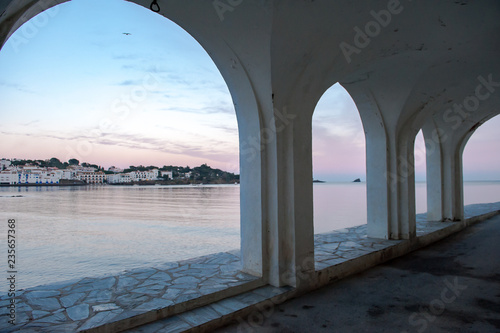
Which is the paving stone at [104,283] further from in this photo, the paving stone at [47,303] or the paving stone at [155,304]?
the paving stone at [155,304]

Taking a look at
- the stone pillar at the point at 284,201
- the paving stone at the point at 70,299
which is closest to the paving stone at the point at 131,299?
the paving stone at the point at 70,299

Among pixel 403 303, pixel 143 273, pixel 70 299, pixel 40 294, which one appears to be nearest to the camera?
pixel 70 299

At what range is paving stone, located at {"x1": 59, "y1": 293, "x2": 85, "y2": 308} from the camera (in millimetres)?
3175

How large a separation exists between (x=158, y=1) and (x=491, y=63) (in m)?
5.96

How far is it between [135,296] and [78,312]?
22.9 inches

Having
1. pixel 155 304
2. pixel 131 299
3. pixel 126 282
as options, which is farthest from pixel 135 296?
pixel 126 282

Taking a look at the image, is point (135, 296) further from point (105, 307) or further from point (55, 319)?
point (55, 319)

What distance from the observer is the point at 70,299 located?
3303mm

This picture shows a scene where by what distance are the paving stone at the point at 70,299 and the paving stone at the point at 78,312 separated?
118 mm

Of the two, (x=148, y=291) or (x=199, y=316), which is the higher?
(x=148, y=291)

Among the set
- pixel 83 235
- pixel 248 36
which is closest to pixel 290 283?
pixel 248 36

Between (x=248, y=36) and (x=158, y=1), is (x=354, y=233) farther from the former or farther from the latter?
(x=158, y=1)

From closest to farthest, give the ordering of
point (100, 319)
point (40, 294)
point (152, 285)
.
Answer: point (100, 319), point (40, 294), point (152, 285)

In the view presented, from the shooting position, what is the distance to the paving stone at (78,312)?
288 cm
